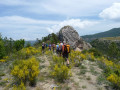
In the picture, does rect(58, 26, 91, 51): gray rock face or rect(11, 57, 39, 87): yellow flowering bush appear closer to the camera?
rect(11, 57, 39, 87): yellow flowering bush

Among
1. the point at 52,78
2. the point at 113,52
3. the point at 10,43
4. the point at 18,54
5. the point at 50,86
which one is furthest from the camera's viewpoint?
the point at 113,52

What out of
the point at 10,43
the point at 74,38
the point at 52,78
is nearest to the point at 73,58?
the point at 52,78

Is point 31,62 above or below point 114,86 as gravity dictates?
above

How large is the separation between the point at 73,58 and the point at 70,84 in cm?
424

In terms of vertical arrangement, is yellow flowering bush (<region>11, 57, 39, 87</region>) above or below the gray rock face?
below

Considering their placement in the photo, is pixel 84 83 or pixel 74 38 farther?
pixel 74 38

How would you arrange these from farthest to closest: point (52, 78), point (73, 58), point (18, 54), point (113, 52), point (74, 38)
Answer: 1. point (113, 52)
2. point (74, 38)
3. point (18, 54)
4. point (73, 58)
5. point (52, 78)

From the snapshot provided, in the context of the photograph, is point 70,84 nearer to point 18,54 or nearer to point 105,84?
point 105,84

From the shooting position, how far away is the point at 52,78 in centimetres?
643

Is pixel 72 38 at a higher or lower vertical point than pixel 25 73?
higher

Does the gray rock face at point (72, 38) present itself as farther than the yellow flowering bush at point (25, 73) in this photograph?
Yes

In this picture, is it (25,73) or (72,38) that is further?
(72,38)

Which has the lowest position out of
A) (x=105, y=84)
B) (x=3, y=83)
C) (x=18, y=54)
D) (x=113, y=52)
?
(x=113, y=52)

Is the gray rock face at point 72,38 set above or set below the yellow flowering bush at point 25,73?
above
